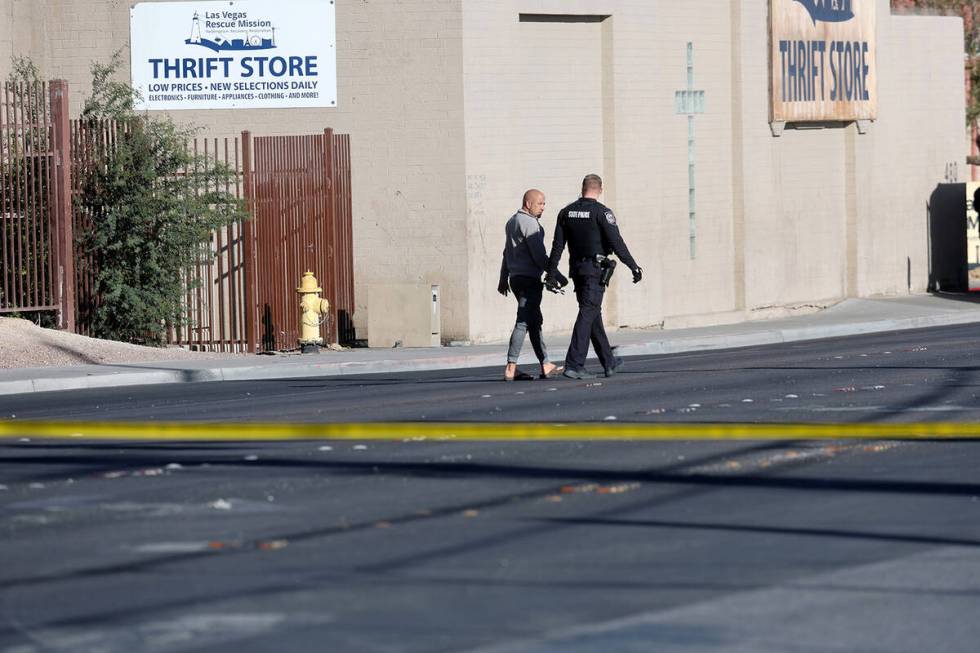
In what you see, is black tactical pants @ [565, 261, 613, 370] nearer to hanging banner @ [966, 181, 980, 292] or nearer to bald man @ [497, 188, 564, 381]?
bald man @ [497, 188, 564, 381]

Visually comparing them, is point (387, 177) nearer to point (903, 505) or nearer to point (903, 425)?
point (903, 425)

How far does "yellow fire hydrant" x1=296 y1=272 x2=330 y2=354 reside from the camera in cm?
2277

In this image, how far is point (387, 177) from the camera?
961 inches

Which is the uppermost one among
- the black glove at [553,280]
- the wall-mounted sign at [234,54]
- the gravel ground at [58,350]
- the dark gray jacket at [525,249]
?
the wall-mounted sign at [234,54]

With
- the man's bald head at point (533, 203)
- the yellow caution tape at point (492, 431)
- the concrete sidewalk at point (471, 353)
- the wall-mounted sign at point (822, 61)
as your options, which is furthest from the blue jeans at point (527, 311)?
the wall-mounted sign at point (822, 61)

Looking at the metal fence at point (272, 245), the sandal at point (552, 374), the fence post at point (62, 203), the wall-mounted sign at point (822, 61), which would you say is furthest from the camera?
the wall-mounted sign at point (822, 61)

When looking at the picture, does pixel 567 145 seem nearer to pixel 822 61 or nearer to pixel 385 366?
pixel 385 366

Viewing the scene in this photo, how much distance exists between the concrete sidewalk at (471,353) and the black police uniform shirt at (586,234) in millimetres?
3823

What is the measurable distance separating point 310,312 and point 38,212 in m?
3.53

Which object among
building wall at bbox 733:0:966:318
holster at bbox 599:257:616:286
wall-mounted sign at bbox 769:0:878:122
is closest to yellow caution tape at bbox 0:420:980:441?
holster at bbox 599:257:616:286

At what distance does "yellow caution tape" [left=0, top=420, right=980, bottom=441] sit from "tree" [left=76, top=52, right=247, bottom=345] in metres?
9.03

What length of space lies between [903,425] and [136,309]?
39.8 feet

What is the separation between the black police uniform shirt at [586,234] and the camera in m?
16.9

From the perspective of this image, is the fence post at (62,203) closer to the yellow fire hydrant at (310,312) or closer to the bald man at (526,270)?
the yellow fire hydrant at (310,312)
